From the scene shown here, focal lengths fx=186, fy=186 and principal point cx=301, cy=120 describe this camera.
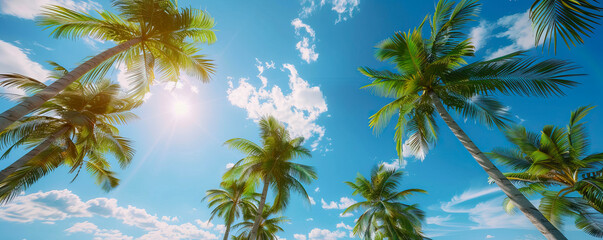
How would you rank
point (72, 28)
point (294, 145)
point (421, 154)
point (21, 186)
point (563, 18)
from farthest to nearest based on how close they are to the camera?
1. point (294, 145)
2. point (421, 154)
3. point (21, 186)
4. point (72, 28)
5. point (563, 18)

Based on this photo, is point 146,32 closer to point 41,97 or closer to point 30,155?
point 41,97

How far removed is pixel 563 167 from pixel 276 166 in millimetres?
14279

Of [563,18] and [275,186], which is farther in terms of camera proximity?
[275,186]

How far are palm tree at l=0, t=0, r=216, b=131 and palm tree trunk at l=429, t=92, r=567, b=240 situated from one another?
→ 9.28 m

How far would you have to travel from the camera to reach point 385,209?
49.2ft

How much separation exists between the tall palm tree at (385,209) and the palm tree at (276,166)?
22.3ft

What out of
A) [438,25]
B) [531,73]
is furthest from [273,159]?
[531,73]

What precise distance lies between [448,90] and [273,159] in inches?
403

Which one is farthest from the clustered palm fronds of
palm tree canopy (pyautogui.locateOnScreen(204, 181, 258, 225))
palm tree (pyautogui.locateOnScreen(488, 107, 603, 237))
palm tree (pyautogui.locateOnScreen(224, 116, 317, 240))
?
palm tree (pyautogui.locateOnScreen(488, 107, 603, 237))

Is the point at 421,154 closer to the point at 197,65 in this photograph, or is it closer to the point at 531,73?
the point at 531,73

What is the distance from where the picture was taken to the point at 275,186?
12.9 m

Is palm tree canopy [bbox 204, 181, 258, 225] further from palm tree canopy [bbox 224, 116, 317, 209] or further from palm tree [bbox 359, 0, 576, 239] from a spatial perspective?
palm tree [bbox 359, 0, 576, 239]

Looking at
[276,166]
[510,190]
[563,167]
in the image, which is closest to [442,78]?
[510,190]

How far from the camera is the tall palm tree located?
14.5 meters
